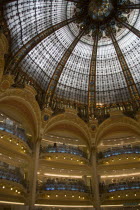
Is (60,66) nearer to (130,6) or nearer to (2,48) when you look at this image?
(2,48)

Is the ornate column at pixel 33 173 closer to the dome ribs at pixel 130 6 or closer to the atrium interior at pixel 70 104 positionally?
the atrium interior at pixel 70 104

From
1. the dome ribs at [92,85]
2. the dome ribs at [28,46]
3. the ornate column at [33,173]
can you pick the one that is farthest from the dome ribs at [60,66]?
the ornate column at [33,173]

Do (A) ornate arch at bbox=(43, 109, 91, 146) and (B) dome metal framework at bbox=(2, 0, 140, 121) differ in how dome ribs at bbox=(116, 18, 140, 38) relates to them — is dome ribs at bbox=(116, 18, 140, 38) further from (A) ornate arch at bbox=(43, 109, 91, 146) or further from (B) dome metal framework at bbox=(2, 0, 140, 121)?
(A) ornate arch at bbox=(43, 109, 91, 146)

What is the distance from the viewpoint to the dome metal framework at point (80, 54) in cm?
2806

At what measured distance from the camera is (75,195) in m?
25.3

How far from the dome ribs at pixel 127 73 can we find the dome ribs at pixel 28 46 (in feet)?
27.5

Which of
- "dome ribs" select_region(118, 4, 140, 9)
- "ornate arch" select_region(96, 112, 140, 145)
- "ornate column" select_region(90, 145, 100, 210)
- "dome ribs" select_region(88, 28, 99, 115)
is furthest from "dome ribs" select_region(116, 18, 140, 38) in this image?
"ornate column" select_region(90, 145, 100, 210)

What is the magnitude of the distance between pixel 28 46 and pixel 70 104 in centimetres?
1146

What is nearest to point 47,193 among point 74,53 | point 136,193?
point 136,193

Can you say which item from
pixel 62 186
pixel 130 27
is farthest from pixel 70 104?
pixel 130 27

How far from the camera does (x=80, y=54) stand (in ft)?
109

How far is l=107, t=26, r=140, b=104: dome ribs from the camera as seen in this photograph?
105 feet

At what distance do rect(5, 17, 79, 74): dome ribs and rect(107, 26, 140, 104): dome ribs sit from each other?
330 inches

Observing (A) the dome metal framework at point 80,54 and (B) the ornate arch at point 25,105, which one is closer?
(B) the ornate arch at point 25,105
